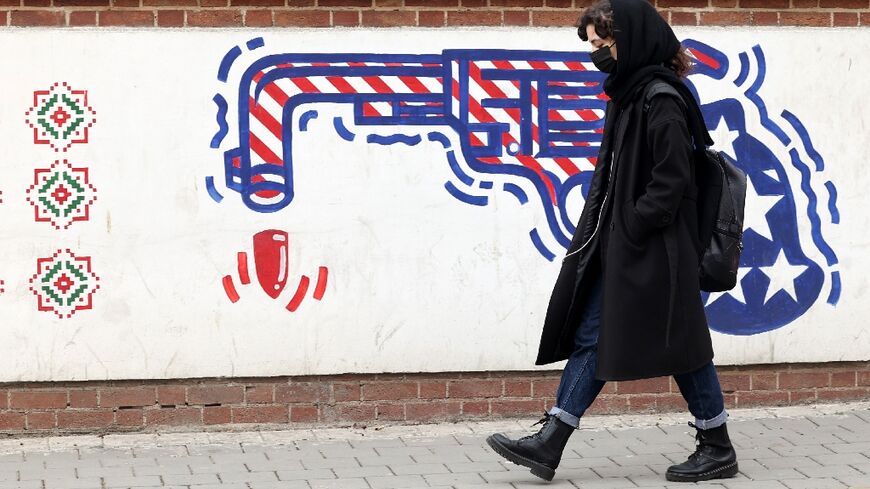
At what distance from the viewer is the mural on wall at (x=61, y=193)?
6.88 m

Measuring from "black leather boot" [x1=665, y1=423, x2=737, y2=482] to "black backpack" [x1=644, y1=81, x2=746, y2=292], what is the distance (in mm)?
612

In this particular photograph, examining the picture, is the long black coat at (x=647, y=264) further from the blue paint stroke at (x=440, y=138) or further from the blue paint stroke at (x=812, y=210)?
the blue paint stroke at (x=812, y=210)

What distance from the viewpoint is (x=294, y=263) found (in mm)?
7102

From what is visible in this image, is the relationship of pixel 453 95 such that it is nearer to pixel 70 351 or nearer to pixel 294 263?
pixel 294 263

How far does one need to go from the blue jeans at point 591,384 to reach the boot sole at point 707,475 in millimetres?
174

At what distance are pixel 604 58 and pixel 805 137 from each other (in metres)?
1.92

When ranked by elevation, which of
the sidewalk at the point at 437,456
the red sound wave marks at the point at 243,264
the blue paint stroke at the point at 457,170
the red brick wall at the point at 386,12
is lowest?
the sidewalk at the point at 437,456

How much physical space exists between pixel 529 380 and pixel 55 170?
8.00 ft

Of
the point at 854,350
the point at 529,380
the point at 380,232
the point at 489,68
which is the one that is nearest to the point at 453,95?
the point at 489,68

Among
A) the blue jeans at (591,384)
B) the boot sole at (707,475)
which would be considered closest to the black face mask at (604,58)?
the blue jeans at (591,384)

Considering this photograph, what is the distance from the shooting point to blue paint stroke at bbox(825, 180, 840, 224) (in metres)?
7.45

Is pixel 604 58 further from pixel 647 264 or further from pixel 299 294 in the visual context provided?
pixel 299 294

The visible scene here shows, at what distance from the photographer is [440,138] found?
23.5 feet

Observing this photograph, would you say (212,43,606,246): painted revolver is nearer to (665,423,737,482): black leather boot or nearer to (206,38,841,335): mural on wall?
(206,38,841,335): mural on wall
